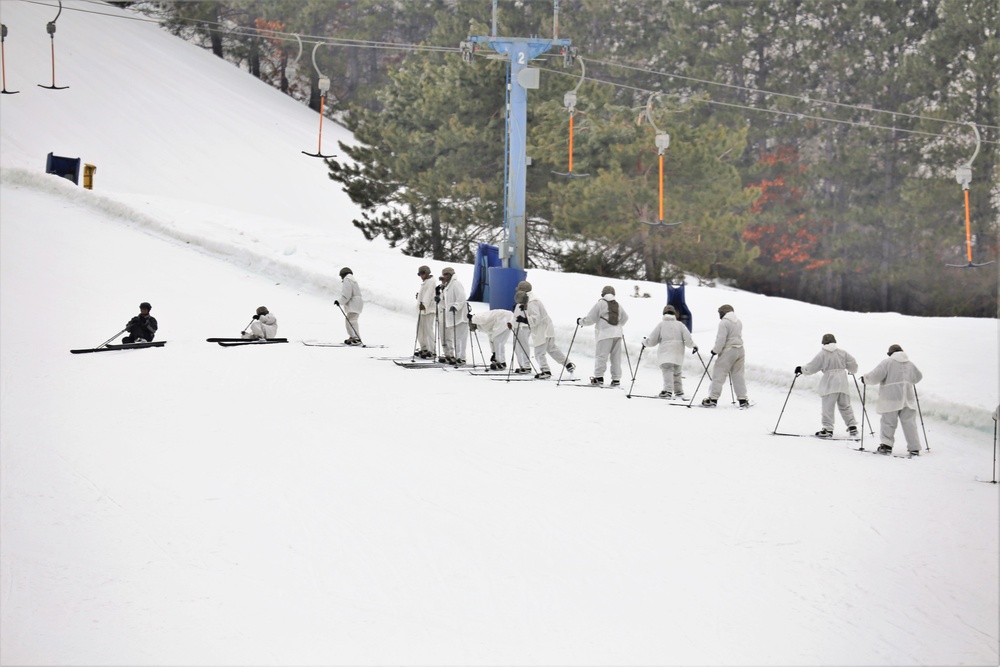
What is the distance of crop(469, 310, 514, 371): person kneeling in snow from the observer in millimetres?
15555

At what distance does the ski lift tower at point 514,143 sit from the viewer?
773 inches

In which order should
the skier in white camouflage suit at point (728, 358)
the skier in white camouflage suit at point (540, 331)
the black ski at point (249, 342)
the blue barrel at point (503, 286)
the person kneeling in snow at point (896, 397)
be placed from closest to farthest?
the person kneeling in snow at point (896, 397) < the skier in white camouflage suit at point (728, 358) < the skier in white camouflage suit at point (540, 331) < the black ski at point (249, 342) < the blue barrel at point (503, 286)

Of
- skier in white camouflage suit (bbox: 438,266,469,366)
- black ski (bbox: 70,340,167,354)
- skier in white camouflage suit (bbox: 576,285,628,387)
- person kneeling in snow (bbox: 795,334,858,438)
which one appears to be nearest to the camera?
person kneeling in snow (bbox: 795,334,858,438)

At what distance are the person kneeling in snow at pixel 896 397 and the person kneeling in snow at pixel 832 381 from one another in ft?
2.32

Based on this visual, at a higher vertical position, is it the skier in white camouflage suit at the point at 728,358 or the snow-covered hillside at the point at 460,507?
the skier in white camouflage suit at the point at 728,358

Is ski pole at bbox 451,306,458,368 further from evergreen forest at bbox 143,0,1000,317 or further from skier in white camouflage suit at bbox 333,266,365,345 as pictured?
evergreen forest at bbox 143,0,1000,317

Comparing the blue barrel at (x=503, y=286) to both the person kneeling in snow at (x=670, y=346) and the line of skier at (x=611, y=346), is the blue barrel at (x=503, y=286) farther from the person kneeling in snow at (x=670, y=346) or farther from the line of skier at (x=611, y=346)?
the person kneeling in snow at (x=670, y=346)

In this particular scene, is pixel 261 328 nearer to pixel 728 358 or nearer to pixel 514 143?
pixel 514 143

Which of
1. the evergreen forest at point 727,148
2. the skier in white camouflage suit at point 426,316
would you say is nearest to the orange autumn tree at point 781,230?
the evergreen forest at point 727,148

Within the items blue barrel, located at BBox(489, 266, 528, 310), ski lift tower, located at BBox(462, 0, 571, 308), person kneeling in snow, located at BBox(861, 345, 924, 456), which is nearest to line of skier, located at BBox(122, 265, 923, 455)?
person kneeling in snow, located at BBox(861, 345, 924, 456)

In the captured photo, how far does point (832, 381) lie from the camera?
12.1 meters

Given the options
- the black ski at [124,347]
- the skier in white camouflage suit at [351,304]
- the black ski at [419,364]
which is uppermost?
the skier in white camouflage suit at [351,304]

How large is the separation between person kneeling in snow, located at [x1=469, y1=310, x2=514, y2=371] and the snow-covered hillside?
567 mm

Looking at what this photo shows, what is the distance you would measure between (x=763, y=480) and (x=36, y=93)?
40.0m
